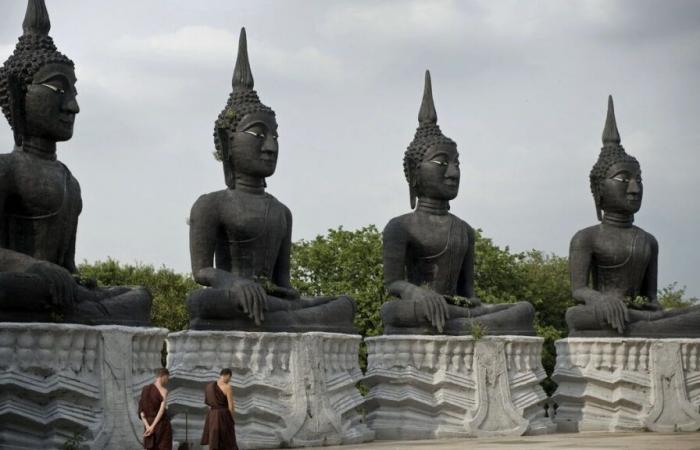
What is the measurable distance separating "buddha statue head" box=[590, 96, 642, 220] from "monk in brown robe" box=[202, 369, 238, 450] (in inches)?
350

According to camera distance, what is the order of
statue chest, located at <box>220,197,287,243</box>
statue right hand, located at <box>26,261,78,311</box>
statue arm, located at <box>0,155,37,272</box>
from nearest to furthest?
statue right hand, located at <box>26,261,78,311</box>
statue arm, located at <box>0,155,37,272</box>
statue chest, located at <box>220,197,287,243</box>

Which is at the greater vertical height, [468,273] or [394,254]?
[394,254]

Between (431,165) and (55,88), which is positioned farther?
(431,165)

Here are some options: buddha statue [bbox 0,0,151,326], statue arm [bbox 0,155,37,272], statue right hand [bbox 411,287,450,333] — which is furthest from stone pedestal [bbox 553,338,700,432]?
statue arm [bbox 0,155,37,272]

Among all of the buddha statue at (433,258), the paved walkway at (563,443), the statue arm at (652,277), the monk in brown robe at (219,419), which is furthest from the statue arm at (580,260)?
the monk in brown robe at (219,419)

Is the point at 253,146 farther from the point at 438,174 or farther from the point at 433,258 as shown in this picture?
the point at 433,258

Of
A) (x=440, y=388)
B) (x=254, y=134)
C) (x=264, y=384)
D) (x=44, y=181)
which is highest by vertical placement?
(x=254, y=134)

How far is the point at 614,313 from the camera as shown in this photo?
21406mm

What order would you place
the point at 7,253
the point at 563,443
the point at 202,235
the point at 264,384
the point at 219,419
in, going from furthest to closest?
the point at 202,235, the point at 563,443, the point at 264,384, the point at 7,253, the point at 219,419

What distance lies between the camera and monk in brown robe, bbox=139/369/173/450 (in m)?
15.0

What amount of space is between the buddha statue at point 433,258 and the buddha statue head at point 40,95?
217 inches

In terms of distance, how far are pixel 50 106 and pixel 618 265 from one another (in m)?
9.35

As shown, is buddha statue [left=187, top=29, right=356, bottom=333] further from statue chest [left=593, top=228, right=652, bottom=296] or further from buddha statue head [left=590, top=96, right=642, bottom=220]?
buddha statue head [left=590, top=96, right=642, bottom=220]

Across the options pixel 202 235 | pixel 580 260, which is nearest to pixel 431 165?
pixel 580 260
